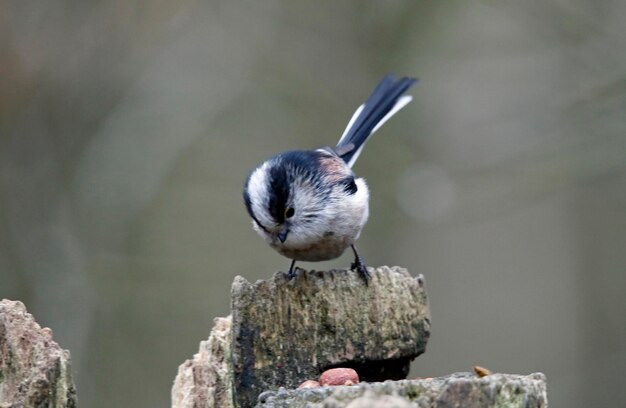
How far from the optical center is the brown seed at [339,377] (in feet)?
10.5

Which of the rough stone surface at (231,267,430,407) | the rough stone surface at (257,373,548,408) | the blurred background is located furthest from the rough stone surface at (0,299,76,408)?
the blurred background

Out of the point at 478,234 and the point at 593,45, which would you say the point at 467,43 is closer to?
the point at 593,45

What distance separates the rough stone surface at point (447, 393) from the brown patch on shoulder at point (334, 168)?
2065 mm

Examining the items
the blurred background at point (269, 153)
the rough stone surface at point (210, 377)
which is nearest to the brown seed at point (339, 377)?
the rough stone surface at point (210, 377)

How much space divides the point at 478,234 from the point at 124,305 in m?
4.09

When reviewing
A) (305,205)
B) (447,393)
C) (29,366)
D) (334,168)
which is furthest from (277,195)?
(447,393)

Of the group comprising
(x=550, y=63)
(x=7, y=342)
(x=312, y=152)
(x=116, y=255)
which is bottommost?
(x=7, y=342)

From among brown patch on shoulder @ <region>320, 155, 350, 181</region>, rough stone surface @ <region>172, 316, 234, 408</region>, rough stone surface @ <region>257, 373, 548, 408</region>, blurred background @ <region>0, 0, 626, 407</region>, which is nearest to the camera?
rough stone surface @ <region>257, 373, 548, 408</region>

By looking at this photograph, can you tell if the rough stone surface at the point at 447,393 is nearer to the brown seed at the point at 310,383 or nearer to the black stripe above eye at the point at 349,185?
the brown seed at the point at 310,383

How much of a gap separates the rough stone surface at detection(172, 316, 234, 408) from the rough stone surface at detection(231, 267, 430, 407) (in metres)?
0.15

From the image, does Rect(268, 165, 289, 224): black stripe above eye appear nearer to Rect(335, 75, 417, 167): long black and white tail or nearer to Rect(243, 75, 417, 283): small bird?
Rect(243, 75, 417, 283): small bird

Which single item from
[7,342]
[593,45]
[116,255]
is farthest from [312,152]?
[116,255]

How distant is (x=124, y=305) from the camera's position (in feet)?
27.1

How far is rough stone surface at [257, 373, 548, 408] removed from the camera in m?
2.36
